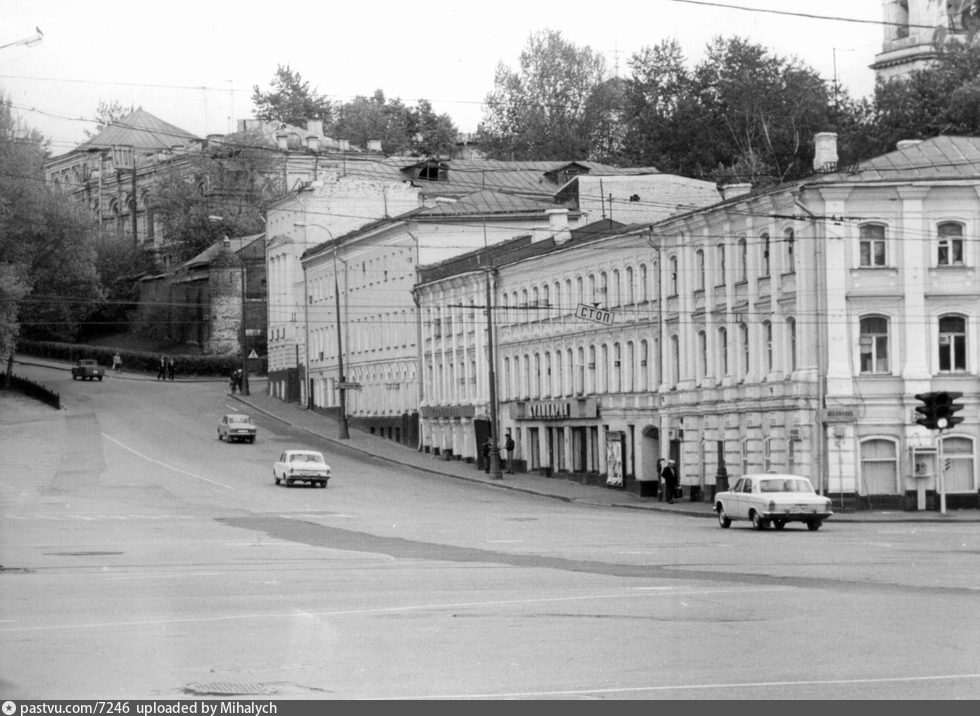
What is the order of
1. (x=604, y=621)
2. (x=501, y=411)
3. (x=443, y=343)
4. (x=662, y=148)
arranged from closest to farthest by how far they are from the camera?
(x=604, y=621) < (x=501, y=411) < (x=443, y=343) < (x=662, y=148)

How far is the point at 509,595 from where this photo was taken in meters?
22.9

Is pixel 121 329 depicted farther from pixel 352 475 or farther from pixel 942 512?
pixel 942 512

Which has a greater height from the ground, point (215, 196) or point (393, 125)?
point (393, 125)

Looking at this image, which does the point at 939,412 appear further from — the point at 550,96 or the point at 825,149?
the point at 550,96

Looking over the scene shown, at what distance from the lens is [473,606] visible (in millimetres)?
21266

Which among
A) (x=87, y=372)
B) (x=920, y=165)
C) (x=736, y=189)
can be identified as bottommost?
(x=87, y=372)

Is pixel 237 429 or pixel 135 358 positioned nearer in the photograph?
pixel 237 429

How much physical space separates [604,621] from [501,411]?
6035 centimetres

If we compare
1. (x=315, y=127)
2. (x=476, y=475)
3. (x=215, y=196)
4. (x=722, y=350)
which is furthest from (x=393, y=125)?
(x=722, y=350)

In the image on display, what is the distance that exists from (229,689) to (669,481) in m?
44.8

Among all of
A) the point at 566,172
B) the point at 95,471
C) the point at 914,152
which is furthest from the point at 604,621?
the point at 566,172

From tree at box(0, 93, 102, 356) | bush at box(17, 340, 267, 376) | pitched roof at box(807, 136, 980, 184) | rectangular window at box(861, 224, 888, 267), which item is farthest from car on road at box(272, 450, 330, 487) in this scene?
bush at box(17, 340, 267, 376)

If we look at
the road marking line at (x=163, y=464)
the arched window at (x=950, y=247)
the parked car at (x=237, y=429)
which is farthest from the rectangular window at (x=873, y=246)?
the parked car at (x=237, y=429)

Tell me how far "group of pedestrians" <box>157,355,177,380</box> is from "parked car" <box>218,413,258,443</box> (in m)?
38.2
